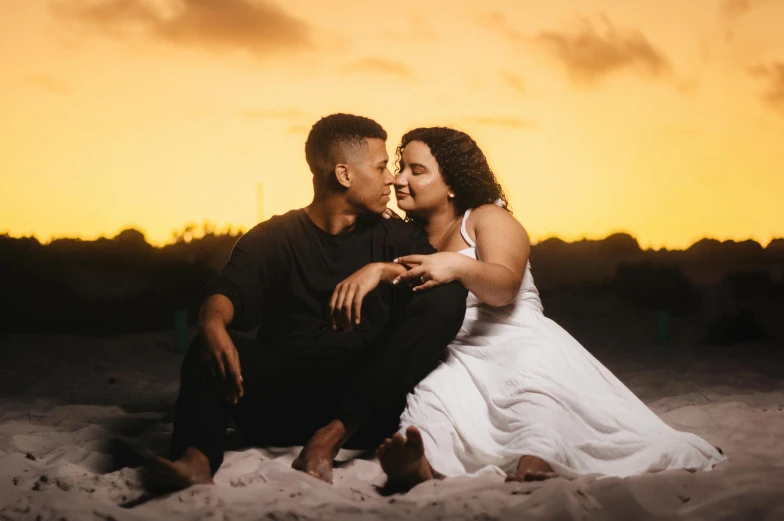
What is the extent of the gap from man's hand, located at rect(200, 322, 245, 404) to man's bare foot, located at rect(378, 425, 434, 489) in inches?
22.5

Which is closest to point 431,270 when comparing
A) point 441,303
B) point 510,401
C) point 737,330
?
point 441,303

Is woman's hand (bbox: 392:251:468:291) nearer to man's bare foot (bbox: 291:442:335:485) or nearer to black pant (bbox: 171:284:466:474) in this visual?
black pant (bbox: 171:284:466:474)

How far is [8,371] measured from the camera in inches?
292

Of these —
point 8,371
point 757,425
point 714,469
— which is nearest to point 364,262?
point 714,469

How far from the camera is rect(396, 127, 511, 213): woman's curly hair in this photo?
3.75 m

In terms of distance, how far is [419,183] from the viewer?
374 cm

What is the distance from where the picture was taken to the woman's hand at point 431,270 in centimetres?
307

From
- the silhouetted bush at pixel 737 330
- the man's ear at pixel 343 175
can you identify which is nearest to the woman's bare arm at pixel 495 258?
the man's ear at pixel 343 175

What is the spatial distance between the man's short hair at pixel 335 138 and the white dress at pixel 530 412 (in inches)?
36.8

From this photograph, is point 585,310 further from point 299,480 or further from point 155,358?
point 299,480

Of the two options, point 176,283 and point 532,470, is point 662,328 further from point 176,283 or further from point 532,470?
point 176,283

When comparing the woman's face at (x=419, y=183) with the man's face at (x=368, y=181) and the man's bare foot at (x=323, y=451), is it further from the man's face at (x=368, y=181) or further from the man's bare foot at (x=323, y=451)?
the man's bare foot at (x=323, y=451)

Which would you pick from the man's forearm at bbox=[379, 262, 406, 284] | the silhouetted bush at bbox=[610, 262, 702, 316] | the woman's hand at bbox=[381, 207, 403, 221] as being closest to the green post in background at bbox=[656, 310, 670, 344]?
the silhouetted bush at bbox=[610, 262, 702, 316]

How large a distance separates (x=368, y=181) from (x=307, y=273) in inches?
19.6
